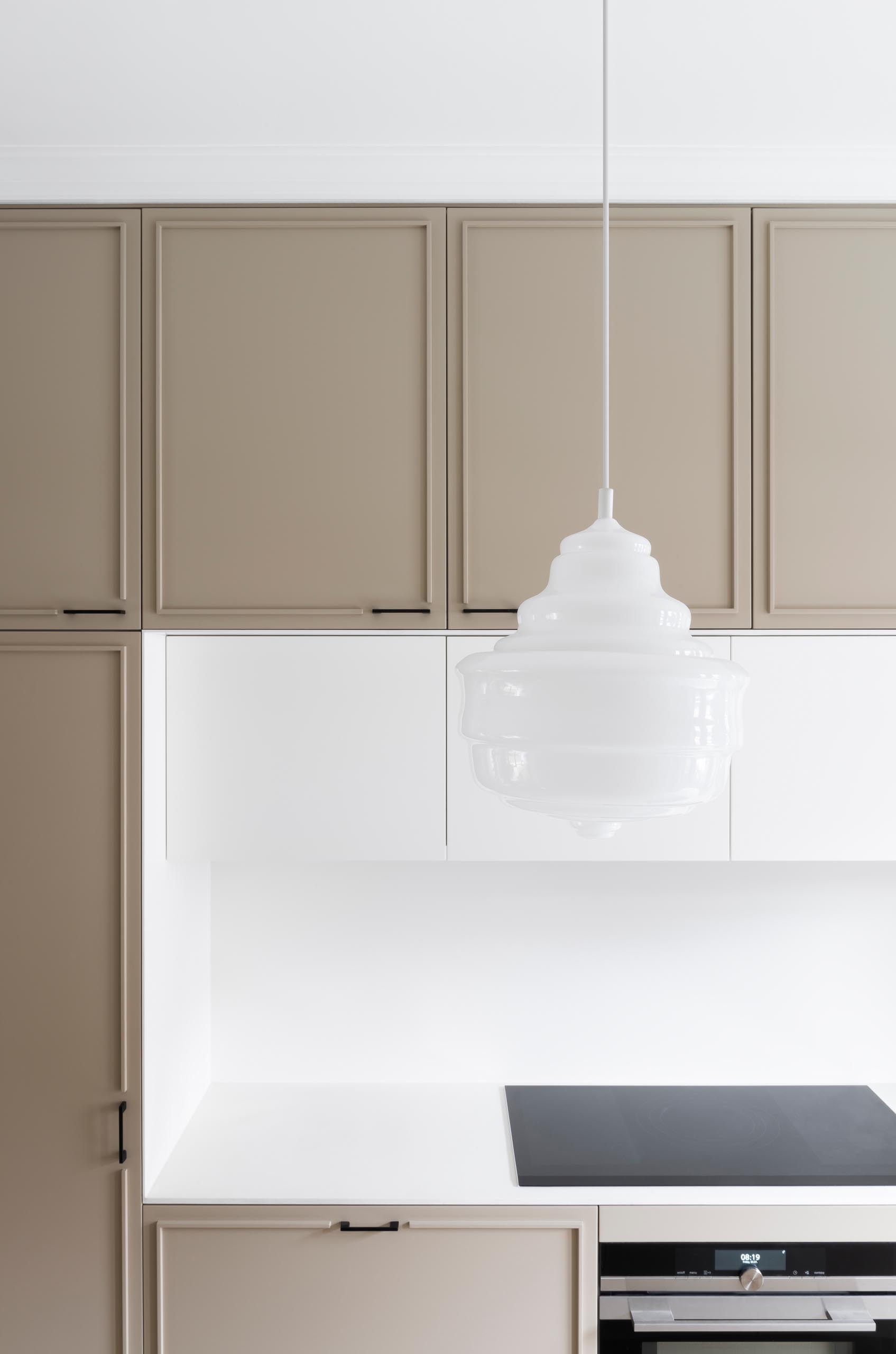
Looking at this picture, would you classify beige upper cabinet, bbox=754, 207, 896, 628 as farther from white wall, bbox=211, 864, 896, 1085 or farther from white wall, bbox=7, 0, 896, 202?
white wall, bbox=211, 864, 896, 1085

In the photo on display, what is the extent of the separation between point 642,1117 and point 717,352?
1.60 meters

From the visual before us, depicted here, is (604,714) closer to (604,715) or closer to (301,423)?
(604,715)

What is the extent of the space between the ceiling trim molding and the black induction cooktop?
6.08 ft

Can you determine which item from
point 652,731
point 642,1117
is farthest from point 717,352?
point 642,1117

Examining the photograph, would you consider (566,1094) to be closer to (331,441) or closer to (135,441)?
(331,441)

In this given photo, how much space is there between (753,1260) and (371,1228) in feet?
2.26

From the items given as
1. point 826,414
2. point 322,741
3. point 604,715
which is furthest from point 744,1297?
point 826,414

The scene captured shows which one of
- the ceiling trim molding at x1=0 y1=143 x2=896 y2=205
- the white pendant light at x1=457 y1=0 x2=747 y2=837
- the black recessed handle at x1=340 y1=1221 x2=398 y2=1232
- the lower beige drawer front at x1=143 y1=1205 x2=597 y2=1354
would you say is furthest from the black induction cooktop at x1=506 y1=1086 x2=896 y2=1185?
the ceiling trim molding at x1=0 y1=143 x2=896 y2=205

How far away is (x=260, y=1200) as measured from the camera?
154cm

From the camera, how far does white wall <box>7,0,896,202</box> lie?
4.28ft

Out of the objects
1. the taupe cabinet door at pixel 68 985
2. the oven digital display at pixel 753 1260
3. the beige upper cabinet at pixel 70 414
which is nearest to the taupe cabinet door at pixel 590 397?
the beige upper cabinet at pixel 70 414

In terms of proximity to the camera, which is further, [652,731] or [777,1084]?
[777,1084]

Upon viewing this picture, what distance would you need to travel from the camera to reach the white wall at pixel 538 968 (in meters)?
2.04

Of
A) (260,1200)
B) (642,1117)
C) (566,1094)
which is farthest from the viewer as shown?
(566,1094)
